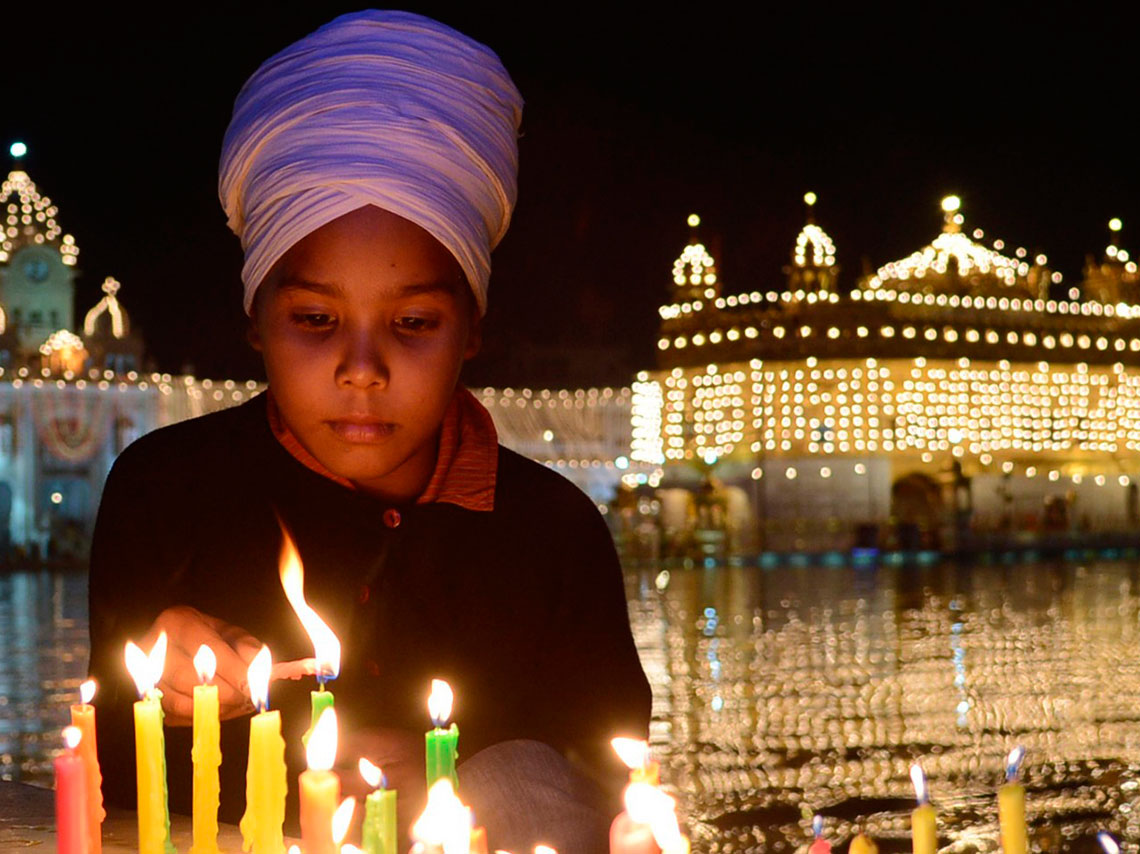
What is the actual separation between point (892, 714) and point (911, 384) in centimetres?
5184

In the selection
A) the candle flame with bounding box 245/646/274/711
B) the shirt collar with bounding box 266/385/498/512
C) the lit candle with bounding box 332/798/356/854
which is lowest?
the lit candle with bounding box 332/798/356/854

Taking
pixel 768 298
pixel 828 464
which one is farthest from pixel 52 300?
pixel 768 298

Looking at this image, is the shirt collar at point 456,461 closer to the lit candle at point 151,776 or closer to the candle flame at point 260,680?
the candle flame at point 260,680

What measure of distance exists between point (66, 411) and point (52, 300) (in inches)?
166

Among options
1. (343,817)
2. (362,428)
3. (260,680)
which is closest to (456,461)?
(362,428)

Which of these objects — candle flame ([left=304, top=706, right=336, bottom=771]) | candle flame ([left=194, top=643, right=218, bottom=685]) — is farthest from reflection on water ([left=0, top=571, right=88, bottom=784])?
candle flame ([left=304, top=706, right=336, bottom=771])

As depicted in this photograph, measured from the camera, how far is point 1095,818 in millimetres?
5410

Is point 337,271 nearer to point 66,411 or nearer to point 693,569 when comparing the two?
point 693,569

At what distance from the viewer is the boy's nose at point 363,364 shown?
1953mm

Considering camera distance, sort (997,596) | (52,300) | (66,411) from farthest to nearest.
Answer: (52,300) → (66,411) → (997,596)

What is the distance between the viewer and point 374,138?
6.75 feet

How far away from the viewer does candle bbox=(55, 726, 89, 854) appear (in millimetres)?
1247

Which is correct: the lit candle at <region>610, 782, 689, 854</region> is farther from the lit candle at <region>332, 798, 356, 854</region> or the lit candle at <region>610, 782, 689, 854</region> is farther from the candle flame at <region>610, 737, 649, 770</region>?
the lit candle at <region>332, 798, 356, 854</region>

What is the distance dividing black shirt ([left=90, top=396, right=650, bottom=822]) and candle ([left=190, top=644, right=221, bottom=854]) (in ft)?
2.09
